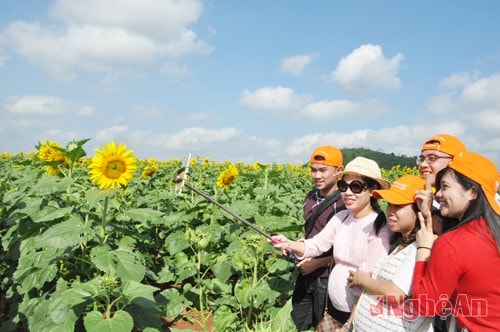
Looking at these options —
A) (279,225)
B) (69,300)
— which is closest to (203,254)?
(279,225)

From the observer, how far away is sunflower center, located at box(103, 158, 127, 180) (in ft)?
9.22

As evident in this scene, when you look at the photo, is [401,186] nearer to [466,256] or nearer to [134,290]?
[466,256]

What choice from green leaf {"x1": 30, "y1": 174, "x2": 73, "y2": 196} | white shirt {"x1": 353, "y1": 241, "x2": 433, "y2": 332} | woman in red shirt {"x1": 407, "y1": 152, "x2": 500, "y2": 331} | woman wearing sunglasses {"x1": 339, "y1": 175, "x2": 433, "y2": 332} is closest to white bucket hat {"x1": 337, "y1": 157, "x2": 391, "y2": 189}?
woman wearing sunglasses {"x1": 339, "y1": 175, "x2": 433, "y2": 332}

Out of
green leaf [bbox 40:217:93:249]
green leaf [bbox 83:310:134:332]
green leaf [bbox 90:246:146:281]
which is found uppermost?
green leaf [bbox 40:217:93:249]

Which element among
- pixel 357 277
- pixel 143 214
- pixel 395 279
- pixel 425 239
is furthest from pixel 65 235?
pixel 425 239

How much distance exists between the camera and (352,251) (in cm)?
271

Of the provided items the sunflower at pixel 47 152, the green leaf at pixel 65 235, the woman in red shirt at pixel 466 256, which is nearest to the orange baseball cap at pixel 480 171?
the woman in red shirt at pixel 466 256

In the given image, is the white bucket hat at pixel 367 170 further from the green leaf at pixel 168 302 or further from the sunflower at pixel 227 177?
the sunflower at pixel 227 177

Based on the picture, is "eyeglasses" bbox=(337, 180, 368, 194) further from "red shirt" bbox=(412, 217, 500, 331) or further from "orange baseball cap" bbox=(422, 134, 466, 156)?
"red shirt" bbox=(412, 217, 500, 331)

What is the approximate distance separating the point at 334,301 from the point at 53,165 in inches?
83.3

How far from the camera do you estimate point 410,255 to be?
2201mm

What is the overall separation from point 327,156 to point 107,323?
6.45 ft

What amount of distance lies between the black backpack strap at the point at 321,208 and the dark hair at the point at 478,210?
1263 millimetres

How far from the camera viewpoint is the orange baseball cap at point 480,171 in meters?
1.98
